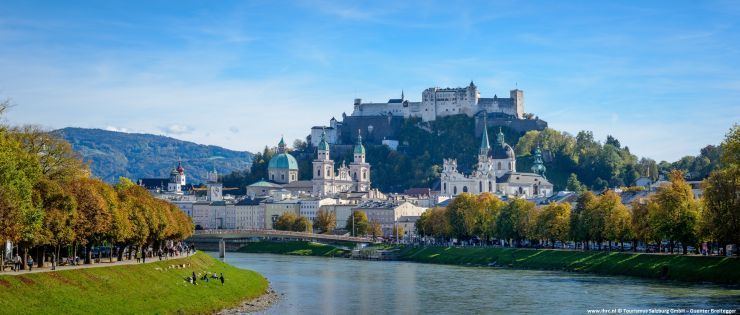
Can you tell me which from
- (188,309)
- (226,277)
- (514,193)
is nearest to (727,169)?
(226,277)

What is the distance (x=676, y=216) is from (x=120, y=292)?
40.8 m

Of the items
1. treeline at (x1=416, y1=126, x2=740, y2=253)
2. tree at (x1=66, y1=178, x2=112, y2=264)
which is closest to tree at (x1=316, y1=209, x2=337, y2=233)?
treeline at (x1=416, y1=126, x2=740, y2=253)

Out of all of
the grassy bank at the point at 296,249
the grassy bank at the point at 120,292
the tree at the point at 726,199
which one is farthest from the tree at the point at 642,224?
the grassy bank at the point at 296,249

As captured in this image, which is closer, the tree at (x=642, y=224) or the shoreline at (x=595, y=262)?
the shoreline at (x=595, y=262)

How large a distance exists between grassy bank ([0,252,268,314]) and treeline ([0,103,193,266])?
7.85 feet

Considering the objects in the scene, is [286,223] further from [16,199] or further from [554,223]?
[16,199]

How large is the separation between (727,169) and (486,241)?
52.9m

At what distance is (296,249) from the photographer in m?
135

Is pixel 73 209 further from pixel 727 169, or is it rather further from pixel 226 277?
pixel 727 169

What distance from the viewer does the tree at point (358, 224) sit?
158875mm

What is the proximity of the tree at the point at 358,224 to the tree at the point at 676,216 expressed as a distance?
81.6 meters

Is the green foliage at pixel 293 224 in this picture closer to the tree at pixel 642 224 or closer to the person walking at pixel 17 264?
the tree at pixel 642 224

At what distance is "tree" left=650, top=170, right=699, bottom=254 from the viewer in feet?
253

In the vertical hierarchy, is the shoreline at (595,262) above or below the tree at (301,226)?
below
